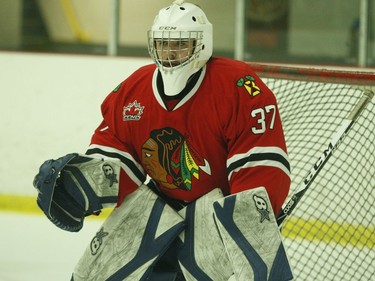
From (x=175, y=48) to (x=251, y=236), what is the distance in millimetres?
513

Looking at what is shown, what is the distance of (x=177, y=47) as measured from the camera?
7.47 ft

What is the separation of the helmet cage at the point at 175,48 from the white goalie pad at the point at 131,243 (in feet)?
1.21

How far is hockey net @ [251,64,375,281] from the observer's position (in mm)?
2855

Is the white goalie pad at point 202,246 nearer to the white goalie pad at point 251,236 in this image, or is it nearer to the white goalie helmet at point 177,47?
the white goalie pad at point 251,236

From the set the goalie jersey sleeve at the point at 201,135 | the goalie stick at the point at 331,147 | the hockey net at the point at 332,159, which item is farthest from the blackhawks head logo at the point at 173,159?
the hockey net at the point at 332,159

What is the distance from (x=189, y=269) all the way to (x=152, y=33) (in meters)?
0.60

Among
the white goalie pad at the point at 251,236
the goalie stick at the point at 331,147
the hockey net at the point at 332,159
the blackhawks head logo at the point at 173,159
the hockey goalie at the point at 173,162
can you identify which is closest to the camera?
the white goalie pad at the point at 251,236

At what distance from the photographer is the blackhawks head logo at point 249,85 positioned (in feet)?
7.27

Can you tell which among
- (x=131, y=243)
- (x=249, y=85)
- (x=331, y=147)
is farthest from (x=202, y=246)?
(x=331, y=147)

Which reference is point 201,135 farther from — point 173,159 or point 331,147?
point 331,147

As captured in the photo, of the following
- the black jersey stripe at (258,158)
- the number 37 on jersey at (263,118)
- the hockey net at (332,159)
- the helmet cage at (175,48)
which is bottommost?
the hockey net at (332,159)

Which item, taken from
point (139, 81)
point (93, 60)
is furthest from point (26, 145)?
point (139, 81)

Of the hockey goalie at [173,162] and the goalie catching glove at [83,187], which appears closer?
the hockey goalie at [173,162]

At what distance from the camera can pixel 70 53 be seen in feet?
15.9
